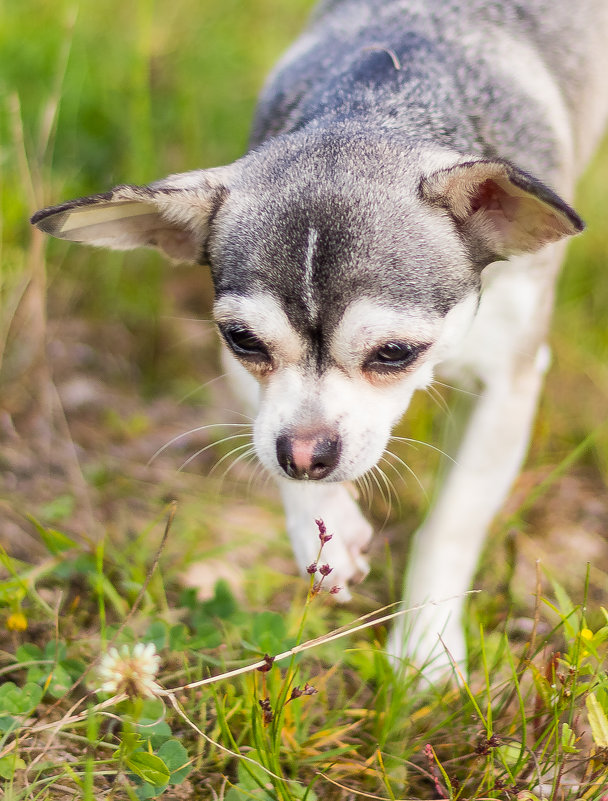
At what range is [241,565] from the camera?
13.9 feet

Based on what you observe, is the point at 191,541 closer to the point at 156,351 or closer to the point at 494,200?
the point at 156,351

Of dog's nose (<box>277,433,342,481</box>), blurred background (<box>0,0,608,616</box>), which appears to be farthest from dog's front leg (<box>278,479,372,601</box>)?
blurred background (<box>0,0,608,616</box>)

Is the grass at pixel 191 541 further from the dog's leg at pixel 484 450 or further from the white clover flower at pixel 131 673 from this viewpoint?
the dog's leg at pixel 484 450

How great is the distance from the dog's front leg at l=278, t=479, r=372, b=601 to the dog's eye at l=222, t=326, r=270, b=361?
51cm

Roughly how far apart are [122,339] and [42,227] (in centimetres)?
259

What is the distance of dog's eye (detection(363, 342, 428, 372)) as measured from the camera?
3.07 metres

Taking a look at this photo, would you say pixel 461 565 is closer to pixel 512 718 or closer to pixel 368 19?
pixel 512 718

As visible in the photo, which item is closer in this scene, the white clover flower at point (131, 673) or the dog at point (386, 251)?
the white clover flower at point (131, 673)

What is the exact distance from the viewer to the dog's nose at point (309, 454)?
294 centimetres

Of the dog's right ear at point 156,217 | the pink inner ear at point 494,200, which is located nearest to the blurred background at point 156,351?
the dog's right ear at point 156,217

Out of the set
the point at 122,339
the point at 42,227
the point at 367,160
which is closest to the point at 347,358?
the point at 367,160

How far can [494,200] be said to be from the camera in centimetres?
318

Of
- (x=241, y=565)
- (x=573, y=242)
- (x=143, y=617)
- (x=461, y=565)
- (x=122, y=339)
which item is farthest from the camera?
(x=573, y=242)

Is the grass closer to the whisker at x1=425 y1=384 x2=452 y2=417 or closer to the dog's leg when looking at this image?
the dog's leg
